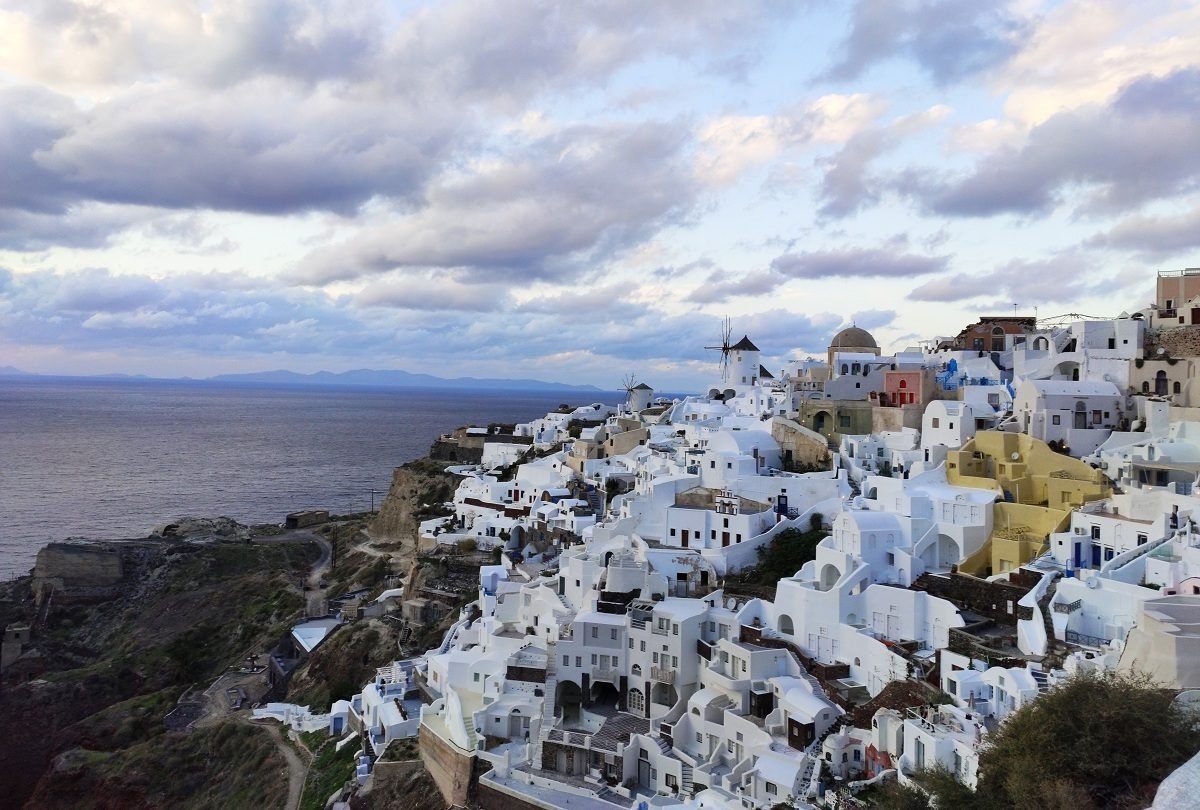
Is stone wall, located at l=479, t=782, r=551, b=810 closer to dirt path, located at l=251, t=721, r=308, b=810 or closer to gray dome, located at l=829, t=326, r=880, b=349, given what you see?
dirt path, located at l=251, t=721, r=308, b=810

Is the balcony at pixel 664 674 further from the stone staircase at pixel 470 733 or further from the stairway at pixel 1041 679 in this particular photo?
the stairway at pixel 1041 679

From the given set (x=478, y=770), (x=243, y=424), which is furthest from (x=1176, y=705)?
(x=243, y=424)

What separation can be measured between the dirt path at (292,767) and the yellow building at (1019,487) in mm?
20418

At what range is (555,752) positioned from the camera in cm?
2042

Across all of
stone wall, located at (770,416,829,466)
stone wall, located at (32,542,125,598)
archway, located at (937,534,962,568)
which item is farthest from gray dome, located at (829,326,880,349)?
stone wall, located at (32,542,125,598)

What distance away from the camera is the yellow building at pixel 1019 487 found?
880 inches

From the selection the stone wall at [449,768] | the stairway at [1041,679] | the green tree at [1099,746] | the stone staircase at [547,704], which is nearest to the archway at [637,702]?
the stone staircase at [547,704]

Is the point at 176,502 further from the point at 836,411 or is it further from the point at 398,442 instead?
the point at 836,411

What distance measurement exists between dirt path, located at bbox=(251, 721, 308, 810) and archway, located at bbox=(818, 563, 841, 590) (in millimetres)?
16571

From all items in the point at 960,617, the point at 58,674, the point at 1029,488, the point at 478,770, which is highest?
the point at 1029,488

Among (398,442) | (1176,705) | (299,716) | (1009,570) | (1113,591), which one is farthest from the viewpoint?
(398,442)

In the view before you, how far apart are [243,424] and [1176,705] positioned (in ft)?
527

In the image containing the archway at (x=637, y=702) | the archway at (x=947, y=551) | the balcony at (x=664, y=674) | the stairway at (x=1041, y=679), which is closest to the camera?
the stairway at (x=1041, y=679)

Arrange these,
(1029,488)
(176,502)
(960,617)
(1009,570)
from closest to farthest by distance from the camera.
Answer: (960,617)
(1009,570)
(1029,488)
(176,502)
